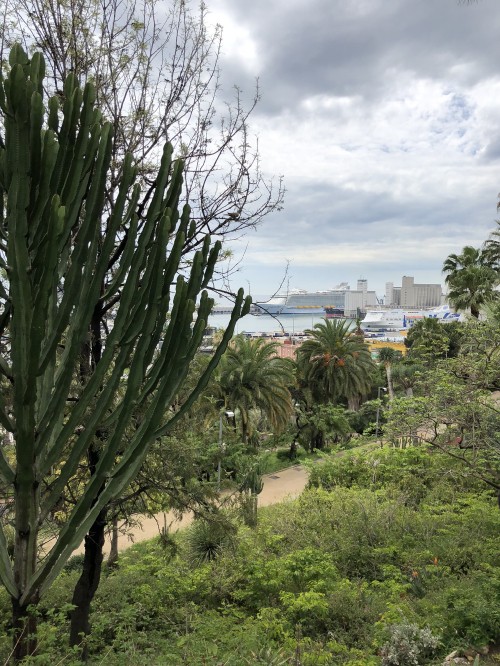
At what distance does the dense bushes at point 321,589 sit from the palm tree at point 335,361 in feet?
31.9

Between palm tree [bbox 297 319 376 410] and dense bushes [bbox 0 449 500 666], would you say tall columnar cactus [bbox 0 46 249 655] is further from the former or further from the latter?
palm tree [bbox 297 319 376 410]

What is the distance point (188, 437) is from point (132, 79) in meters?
3.92

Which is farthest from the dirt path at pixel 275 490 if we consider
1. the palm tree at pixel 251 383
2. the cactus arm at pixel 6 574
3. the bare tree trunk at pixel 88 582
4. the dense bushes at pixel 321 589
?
the cactus arm at pixel 6 574

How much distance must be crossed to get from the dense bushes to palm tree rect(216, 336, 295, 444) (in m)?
5.54

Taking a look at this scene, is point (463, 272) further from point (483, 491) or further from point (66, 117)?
point (66, 117)

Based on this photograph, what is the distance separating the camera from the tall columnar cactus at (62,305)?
2270 mm

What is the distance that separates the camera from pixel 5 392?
12.8 feet

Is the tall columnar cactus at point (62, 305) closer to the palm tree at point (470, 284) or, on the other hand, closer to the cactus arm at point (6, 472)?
the cactus arm at point (6, 472)

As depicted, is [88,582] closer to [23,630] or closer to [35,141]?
[23,630]

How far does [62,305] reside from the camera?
8.48 ft

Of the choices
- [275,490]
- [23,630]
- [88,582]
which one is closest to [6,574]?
[23,630]

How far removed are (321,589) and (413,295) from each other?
178475mm

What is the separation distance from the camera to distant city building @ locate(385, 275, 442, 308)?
164875 millimetres

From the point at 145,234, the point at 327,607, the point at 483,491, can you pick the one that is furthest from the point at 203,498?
the point at 483,491
